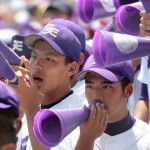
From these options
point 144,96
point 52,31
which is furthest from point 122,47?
point 144,96

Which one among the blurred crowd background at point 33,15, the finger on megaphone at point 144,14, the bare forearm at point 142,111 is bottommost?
the blurred crowd background at point 33,15

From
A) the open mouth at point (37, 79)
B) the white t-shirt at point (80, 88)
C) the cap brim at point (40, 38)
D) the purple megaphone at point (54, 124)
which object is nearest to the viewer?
the purple megaphone at point (54, 124)

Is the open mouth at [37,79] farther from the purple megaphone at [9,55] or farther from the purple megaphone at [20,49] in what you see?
the purple megaphone at [20,49]

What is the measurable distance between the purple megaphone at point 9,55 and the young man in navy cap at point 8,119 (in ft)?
3.51

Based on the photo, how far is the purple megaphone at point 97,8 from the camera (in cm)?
484

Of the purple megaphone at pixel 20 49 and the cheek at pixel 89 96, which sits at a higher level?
the cheek at pixel 89 96

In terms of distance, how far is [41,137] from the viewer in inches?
138

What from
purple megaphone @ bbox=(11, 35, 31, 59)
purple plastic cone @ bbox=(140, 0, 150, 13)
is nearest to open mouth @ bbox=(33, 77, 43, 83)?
purple plastic cone @ bbox=(140, 0, 150, 13)

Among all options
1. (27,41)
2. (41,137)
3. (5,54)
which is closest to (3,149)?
(41,137)

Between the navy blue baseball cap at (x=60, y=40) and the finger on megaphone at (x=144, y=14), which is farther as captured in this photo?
the navy blue baseball cap at (x=60, y=40)

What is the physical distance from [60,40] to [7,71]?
694mm

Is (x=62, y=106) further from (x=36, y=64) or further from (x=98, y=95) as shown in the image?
(x=98, y=95)

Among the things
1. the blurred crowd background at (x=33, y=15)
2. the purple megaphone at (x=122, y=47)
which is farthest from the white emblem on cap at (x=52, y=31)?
the blurred crowd background at (x=33, y=15)

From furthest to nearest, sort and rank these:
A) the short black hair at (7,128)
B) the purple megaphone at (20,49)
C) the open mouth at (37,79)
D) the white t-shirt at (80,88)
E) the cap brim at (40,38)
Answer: the purple megaphone at (20,49) < the white t-shirt at (80,88) < the cap brim at (40,38) < the open mouth at (37,79) < the short black hair at (7,128)
